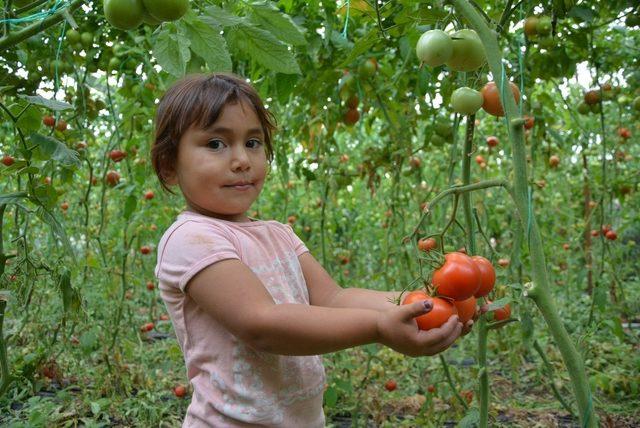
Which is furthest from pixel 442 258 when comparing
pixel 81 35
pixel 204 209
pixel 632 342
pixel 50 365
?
pixel 632 342

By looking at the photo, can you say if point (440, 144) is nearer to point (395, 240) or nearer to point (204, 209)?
point (395, 240)

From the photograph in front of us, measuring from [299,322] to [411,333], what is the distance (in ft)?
0.55

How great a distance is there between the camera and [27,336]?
3.26m

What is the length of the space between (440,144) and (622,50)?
1.15m

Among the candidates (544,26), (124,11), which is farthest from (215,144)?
(544,26)

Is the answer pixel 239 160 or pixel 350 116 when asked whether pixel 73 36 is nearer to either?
pixel 350 116

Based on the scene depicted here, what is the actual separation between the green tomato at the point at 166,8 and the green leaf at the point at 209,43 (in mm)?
114

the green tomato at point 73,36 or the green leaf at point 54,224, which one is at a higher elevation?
the green tomato at point 73,36

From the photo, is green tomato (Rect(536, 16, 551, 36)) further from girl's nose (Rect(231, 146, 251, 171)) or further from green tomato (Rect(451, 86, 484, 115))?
girl's nose (Rect(231, 146, 251, 171))

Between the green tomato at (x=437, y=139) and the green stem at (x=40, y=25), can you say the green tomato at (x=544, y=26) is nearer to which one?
the green tomato at (x=437, y=139)

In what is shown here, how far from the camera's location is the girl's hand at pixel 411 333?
90 cm

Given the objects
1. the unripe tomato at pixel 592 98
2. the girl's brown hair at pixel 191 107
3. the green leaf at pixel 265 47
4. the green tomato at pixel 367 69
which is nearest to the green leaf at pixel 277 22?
the green leaf at pixel 265 47

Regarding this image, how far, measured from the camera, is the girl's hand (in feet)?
2.95

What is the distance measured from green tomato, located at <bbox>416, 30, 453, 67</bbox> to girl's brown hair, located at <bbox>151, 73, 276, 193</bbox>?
1.17ft
